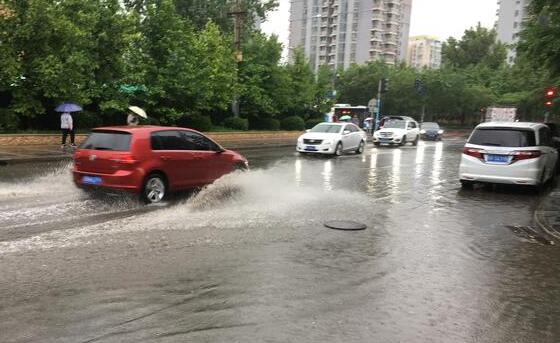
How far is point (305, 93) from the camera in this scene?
3938cm

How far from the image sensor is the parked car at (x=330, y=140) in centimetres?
2312

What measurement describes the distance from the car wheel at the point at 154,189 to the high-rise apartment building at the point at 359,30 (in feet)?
381

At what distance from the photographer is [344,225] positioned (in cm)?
924

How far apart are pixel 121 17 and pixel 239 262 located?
66.0ft

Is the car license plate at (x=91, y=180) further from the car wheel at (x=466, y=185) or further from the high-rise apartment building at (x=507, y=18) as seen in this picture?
the high-rise apartment building at (x=507, y=18)

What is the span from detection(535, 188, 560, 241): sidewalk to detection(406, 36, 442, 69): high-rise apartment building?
16389cm

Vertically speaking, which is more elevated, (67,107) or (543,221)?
(67,107)

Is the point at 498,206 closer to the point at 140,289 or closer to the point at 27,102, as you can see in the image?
the point at 140,289

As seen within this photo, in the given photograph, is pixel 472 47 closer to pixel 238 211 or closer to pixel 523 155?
pixel 523 155

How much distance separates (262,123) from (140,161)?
26724 mm

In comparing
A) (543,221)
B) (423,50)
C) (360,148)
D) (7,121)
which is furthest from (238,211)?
(423,50)

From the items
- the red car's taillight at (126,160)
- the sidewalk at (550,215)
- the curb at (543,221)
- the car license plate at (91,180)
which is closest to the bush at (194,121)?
the car license plate at (91,180)

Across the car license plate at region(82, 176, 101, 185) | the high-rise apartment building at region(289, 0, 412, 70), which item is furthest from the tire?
the high-rise apartment building at region(289, 0, 412, 70)

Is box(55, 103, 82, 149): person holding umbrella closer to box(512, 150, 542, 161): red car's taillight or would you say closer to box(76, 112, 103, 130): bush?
box(76, 112, 103, 130): bush
